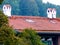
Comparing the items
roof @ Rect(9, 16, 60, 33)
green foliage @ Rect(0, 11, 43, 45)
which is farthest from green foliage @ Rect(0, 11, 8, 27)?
roof @ Rect(9, 16, 60, 33)

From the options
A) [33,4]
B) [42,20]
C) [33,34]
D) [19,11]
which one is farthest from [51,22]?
[33,4]

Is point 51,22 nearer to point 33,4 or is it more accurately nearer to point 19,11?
point 19,11

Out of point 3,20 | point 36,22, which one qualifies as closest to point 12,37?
point 3,20

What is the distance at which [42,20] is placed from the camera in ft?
61.6

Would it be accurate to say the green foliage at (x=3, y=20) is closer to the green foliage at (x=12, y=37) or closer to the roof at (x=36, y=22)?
the green foliage at (x=12, y=37)

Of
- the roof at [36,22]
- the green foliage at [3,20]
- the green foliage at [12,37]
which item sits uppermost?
the green foliage at [3,20]

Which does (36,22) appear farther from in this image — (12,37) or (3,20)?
(12,37)

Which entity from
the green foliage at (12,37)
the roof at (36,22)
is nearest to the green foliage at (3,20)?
the green foliage at (12,37)

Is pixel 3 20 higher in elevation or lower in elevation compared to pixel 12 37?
higher

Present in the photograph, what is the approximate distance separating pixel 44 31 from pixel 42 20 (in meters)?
3.70

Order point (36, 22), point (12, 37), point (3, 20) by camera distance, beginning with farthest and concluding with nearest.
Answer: point (36, 22)
point (3, 20)
point (12, 37)

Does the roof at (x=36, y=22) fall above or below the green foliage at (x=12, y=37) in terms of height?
below

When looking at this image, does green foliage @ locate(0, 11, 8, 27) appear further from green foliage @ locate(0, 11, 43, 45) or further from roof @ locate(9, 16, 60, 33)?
roof @ locate(9, 16, 60, 33)

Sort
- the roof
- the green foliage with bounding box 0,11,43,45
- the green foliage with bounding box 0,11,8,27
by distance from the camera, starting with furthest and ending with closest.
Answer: the roof < the green foliage with bounding box 0,11,8,27 < the green foliage with bounding box 0,11,43,45
